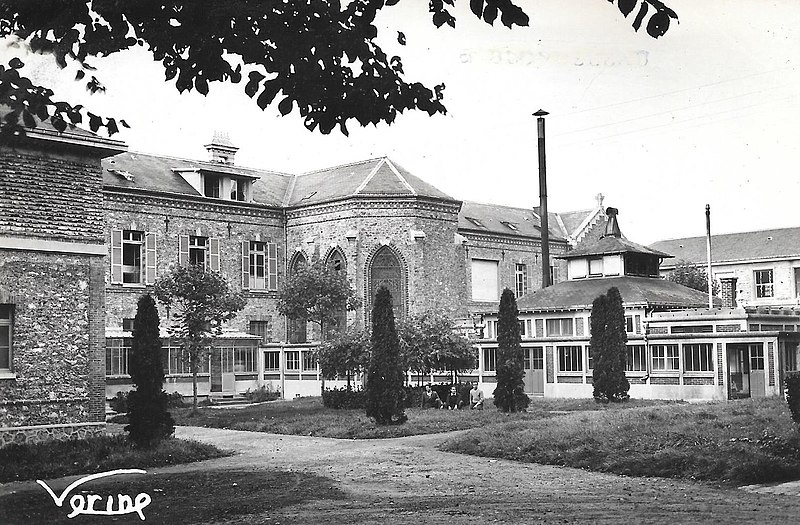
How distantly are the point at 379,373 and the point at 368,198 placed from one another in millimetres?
20670

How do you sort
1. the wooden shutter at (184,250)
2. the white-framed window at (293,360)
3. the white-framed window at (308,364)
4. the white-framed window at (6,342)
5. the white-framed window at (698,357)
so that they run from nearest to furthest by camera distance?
the white-framed window at (6,342) → the white-framed window at (698,357) → the white-framed window at (308,364) → the white-framed window at (293,360) → the wooden shutter at (184,250)

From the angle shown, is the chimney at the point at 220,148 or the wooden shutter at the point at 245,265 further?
the chimney at the point at 220,148

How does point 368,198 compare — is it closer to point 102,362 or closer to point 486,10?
point 102,362

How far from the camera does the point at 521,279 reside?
5059cm

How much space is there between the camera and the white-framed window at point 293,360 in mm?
39688

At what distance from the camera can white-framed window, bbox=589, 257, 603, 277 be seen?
4205 centimetres

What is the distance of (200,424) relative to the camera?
963 inches

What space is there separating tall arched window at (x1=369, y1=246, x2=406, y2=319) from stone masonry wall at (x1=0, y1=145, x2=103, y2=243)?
24629 millimetres

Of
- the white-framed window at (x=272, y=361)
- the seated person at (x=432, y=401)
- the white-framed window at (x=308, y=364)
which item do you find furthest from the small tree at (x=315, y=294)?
the seated person at (x=432, y=401)

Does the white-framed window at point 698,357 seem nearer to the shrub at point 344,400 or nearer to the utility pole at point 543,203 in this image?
the shrub at point 344,400

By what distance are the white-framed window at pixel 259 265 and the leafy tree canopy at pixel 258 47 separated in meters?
34.7

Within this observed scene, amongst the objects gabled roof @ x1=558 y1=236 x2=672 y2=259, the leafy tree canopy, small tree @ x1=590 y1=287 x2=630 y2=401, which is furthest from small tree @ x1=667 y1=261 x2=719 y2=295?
the leafy tree canopy

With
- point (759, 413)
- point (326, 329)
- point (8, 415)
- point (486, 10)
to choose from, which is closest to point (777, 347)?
point (759, 413)

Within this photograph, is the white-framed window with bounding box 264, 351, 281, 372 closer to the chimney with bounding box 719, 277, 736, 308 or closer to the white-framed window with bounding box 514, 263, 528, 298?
the white-framed window with bounding box 514, 263, 528, 298
